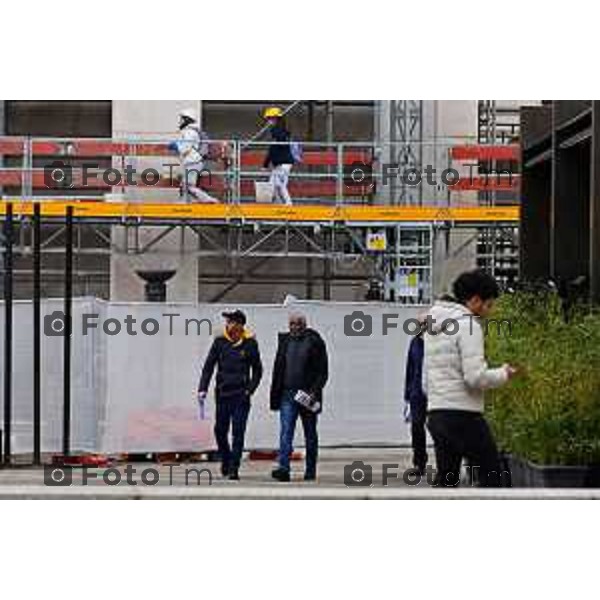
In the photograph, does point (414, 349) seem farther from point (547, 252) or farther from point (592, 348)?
point (547, 252)

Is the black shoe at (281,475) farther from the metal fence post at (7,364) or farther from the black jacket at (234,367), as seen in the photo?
the metal fence post at (7,364)

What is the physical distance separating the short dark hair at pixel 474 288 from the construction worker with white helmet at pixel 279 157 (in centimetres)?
741

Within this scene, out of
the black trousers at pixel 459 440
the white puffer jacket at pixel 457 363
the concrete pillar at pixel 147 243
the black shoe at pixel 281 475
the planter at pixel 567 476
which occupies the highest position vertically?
the concrete pillar at pixel 147 243

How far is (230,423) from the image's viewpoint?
1311cm

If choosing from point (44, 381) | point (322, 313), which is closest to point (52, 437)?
point (44, 381)

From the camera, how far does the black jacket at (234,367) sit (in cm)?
1298

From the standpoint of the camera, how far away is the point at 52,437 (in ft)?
46.7

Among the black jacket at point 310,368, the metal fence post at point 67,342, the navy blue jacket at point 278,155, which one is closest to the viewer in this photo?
the black jacket at point 310,368

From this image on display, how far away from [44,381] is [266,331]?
6.75 feet

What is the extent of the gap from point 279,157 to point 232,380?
345 centimetres

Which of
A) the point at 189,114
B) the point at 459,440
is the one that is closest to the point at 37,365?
the point at 189,114

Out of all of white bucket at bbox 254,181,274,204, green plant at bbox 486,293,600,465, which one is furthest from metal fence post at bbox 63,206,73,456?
green plant at bbox 486,293,600,465

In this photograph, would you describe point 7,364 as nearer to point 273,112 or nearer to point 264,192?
point 264,192

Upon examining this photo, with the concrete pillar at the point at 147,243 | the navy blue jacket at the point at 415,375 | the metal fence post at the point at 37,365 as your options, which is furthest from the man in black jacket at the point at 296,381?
the concrete pillar at the point at 147,243
